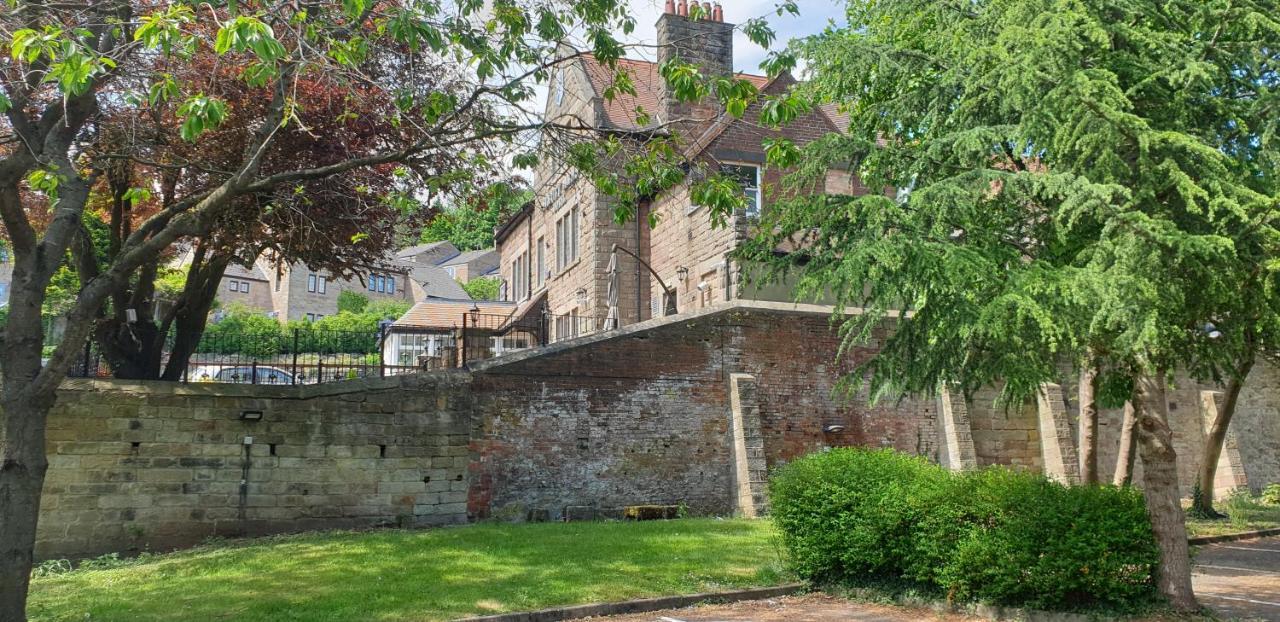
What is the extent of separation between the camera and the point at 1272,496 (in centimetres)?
2330

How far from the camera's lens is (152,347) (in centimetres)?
1680

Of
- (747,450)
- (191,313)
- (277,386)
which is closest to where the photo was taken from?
(277,386)

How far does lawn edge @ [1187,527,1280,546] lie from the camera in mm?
16922

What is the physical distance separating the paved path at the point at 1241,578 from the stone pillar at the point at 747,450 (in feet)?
24.6

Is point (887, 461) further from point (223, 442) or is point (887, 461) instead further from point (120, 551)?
point (120, 551)

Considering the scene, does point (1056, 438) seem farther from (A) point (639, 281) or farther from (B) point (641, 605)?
(B) point (641, 605)

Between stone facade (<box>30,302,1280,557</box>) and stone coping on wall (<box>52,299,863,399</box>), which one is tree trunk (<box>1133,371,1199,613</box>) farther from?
stone facade (<box>30,302,1280,557</box>)

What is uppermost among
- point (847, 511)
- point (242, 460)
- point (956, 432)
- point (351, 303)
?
point (351, 303)

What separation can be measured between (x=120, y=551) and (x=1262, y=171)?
54.6 feet

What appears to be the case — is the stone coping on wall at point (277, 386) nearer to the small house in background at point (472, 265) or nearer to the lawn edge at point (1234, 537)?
the lawn edge at point (1234, 537)

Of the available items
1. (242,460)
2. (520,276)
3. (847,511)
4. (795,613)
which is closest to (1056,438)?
(847,511)

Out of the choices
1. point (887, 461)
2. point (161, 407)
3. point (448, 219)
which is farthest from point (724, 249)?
point (161, 407)

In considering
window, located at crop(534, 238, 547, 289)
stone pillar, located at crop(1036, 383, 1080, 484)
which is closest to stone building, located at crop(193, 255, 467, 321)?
window, located at crop(534, 238, 547, 289)

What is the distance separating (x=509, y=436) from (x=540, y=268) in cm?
1741
